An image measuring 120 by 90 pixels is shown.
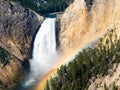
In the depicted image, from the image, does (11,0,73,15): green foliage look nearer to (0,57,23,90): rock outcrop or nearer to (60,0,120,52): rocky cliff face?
(60,0,120,52): rocky cliff face

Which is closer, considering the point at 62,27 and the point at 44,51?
the point at 44,51

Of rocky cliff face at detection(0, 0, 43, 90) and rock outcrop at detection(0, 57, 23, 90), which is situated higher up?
rocky cliff face at detection(0, 0, 43, 90)

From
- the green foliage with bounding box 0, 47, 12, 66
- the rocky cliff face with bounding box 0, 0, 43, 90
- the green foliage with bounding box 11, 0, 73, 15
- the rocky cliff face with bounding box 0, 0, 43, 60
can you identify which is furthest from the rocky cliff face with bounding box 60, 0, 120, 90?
the green foliage with bounding box 11, 0, 73, 15

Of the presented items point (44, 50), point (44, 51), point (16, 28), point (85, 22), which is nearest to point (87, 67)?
point (85, 22)

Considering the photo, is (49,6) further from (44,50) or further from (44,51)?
(44,51)

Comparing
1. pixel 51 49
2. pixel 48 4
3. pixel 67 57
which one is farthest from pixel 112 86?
pixel 48 4

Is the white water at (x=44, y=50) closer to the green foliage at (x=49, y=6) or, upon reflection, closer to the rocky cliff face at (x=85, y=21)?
the rocky cliff face at (x=85, y=21)
